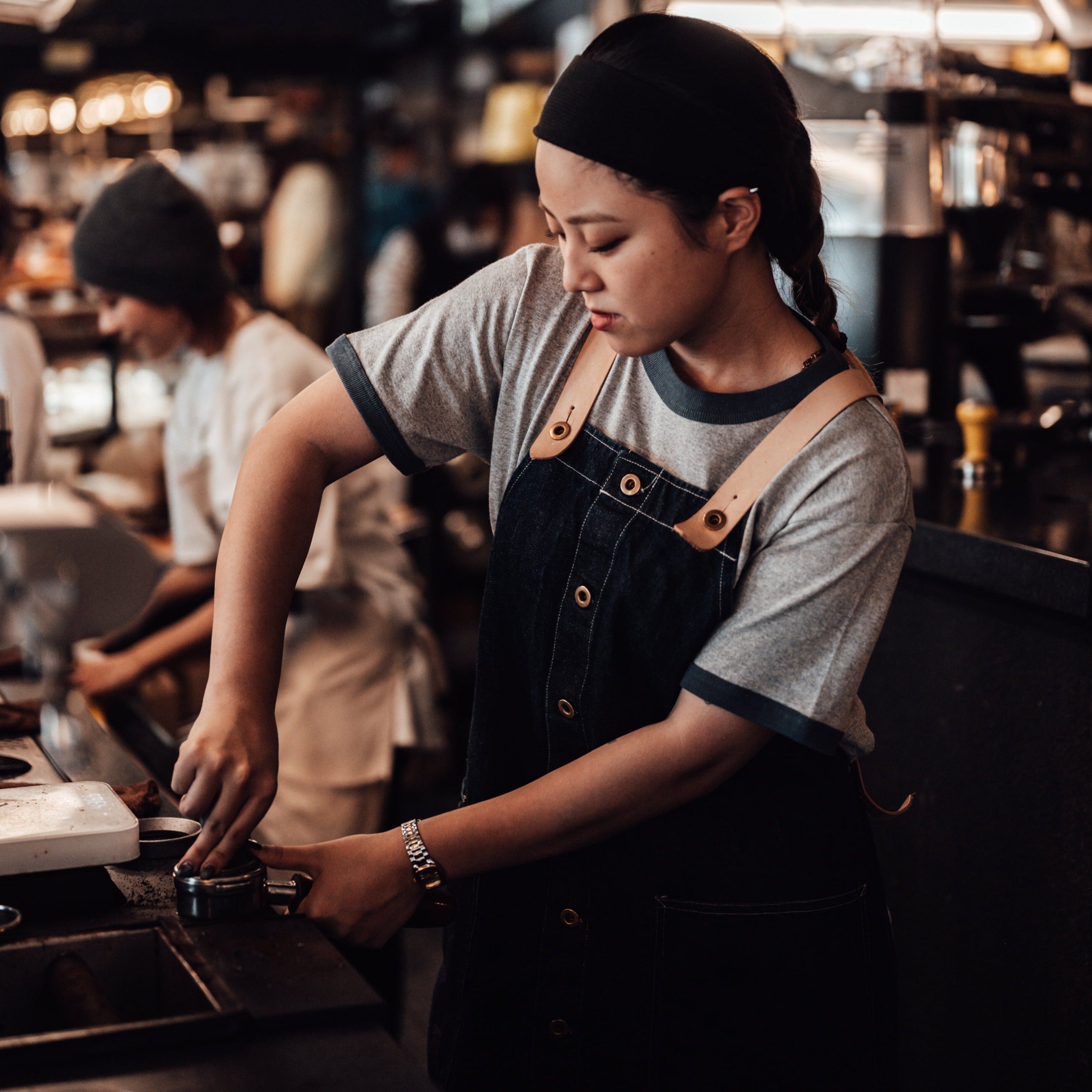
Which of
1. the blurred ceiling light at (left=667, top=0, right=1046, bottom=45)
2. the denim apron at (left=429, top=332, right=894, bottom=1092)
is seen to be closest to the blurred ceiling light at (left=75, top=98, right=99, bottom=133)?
the blurred ceiling light at (left=667, top=0, right=1046, bottom=45)

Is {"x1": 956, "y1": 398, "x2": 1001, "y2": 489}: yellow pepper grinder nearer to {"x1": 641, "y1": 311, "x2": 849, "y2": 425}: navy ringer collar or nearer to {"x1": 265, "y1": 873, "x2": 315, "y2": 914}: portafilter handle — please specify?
{"x1": 641, "y1": 311, "x2": 849, "y2": 425}: navy ringer collar

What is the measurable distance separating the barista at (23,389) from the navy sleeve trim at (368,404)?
1.47 m

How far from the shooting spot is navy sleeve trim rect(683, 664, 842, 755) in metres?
1.16

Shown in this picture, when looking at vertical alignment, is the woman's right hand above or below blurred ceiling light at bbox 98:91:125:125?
below

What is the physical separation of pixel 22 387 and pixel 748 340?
186cm

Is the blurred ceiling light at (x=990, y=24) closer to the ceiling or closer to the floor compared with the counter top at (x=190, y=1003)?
closer to the ceiling

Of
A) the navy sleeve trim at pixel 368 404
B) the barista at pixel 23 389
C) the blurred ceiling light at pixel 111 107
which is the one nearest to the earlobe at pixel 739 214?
the navy sleeve trim at pixel 368 404

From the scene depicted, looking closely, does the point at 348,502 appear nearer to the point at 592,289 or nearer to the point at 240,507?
the point at 240,507

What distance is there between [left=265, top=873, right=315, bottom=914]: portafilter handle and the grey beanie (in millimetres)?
1606

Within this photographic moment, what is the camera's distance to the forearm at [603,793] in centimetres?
119

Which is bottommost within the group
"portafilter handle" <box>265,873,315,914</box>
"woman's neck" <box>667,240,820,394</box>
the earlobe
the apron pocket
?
the apron pocket

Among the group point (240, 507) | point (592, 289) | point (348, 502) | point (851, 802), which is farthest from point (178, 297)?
point (851, 802)

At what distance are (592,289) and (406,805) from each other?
10.7 ft

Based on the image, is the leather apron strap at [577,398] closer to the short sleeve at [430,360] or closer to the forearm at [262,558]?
the short sleeve at [430,360]
